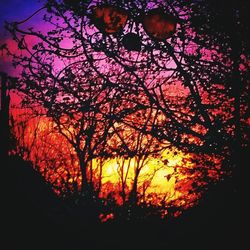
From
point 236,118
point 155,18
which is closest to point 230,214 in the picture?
point 236,118

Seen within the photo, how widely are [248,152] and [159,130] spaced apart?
6.45ft

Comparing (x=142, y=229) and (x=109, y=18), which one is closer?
(x=109, y=18)

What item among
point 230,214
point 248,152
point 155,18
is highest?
point 155,18

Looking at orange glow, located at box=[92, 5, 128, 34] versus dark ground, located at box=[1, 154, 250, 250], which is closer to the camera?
orange glow, located at box=[92, 5, 128, 34]

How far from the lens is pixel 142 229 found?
13.4 metres

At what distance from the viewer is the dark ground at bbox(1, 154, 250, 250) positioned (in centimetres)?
734

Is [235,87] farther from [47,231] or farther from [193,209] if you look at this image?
[47,231]

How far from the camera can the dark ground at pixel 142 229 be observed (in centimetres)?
734

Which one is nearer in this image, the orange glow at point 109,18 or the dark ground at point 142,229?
the orange glow at point 109,18

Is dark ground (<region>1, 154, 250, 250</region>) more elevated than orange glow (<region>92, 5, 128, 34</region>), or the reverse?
orange glow (<region>92, 5, 128, 34</region>)

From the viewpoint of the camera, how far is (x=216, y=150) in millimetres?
6906

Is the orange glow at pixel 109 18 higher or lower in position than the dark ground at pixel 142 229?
higher

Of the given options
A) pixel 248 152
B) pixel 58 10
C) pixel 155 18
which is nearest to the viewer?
pixel 155 18

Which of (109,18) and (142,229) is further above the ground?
(109,18)
